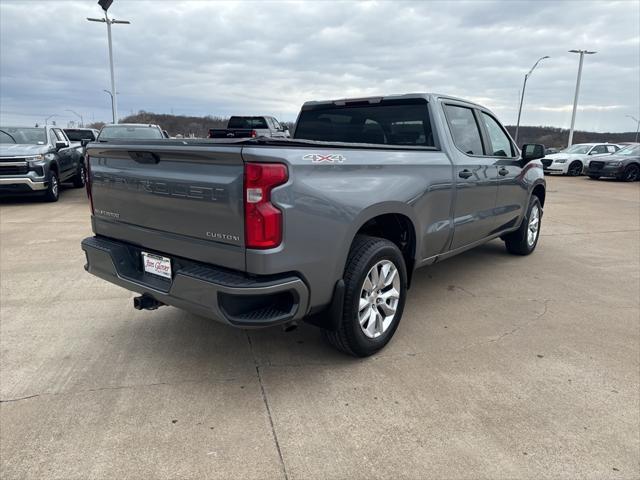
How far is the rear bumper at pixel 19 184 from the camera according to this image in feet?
31.6

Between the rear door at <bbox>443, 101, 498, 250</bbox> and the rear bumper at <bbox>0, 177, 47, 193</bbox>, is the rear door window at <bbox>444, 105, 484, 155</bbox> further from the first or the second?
the rear bumper at <bbox>0, 177, 47, 193</bbox>

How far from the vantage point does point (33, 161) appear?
988cm

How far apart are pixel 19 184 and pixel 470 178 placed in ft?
30.9

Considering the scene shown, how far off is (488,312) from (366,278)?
5.67ft

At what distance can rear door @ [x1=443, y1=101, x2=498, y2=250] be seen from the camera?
4199 mm

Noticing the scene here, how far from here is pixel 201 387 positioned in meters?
2.95

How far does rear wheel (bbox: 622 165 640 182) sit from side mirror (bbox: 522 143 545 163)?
56.8 ft

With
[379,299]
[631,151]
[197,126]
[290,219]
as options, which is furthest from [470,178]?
[197,126]

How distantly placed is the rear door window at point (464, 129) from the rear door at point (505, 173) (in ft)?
0.65

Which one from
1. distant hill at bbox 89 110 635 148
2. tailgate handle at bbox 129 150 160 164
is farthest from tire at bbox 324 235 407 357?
distant hill at bbox 89 110 635 148

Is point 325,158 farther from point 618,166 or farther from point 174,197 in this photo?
point 618,166

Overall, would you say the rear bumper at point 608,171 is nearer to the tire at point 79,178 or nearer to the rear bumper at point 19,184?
the tire at point 79,178

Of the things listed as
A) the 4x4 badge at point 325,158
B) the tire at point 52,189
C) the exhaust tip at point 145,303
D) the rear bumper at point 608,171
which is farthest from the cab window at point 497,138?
the rear bumper at point 608,171

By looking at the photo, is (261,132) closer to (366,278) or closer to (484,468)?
(366,278)
